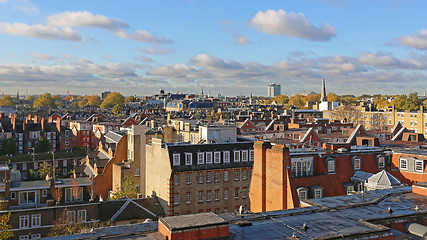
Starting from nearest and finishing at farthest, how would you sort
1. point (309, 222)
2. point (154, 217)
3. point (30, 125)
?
point (309, 222) → point (154, 217) → point (30, 125)

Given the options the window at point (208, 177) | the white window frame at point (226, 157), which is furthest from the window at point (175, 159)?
the white window frame at point (226, 157)

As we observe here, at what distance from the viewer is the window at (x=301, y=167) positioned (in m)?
33.2

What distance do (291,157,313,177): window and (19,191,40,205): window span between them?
110 feet

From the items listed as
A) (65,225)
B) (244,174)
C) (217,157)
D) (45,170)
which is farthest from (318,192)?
(45,170)

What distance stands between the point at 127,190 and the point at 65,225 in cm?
1030

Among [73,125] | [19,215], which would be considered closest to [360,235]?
[19,215]

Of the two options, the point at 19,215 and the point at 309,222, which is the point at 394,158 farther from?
the point at 19,215

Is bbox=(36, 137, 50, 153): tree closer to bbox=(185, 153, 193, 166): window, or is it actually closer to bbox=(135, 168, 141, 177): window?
bbox=(135, 168, 141, 177): window

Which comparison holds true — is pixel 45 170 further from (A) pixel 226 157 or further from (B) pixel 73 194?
(A) pixel 226 157

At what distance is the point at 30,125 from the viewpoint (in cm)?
9256

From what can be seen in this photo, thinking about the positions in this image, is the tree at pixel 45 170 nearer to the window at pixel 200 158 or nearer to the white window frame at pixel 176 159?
the white window frame at pixel 176 159

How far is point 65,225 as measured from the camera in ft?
116

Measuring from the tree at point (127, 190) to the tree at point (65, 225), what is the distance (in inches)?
309

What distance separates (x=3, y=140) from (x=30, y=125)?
7.32 meters
